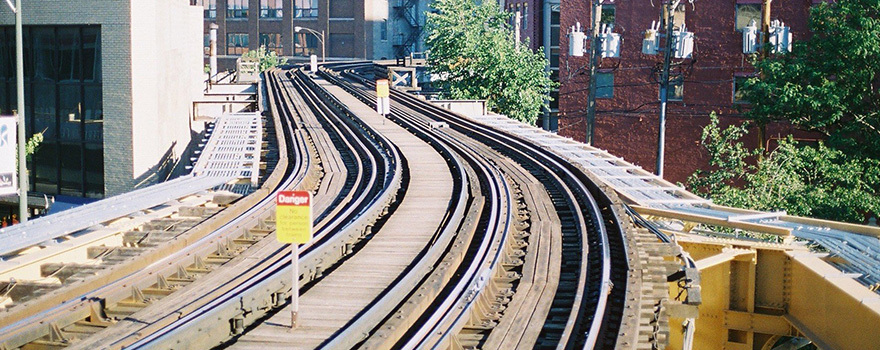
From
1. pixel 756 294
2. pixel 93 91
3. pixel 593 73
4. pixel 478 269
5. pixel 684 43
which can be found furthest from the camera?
pixel 684 43

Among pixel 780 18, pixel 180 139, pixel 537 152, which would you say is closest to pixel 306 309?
pixel 537 152

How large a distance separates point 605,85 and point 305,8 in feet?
187

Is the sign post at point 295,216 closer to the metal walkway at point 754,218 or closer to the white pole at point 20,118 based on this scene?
the metal walkway at point 754,218

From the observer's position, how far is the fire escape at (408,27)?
103m

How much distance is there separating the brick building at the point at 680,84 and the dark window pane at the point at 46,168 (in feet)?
69.1

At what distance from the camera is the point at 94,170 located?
32688 millimetres

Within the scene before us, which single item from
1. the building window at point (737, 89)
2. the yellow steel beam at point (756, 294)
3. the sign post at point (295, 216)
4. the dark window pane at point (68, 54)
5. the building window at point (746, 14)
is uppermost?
the building window at point (746, 14)

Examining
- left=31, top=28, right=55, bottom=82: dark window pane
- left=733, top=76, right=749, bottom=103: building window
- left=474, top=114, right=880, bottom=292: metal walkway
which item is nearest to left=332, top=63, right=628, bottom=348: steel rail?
left=474, top=114, right=880, bottom=292: metal walkway

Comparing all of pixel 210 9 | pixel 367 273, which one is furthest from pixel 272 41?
pixel 367 273

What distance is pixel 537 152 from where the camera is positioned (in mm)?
25641

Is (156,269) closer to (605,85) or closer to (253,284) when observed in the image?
(253,284)

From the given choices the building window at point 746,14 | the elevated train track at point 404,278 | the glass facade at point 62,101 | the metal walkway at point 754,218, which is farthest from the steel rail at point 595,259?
the building window at point 746,14

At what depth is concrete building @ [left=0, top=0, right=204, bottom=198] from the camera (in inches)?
1231

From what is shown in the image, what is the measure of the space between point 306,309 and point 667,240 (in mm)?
5834
